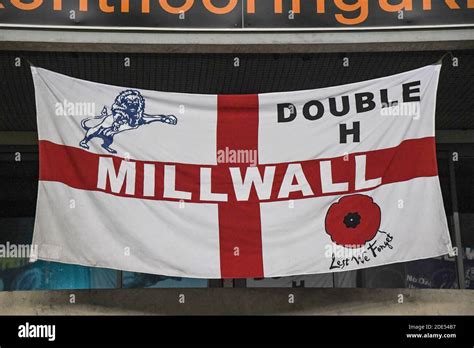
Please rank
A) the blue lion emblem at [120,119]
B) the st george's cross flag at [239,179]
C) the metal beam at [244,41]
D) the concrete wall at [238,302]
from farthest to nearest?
the metal beam at [244,41] → the concrete wall at [238,302] → the blue lion emblem at [120,119] → the st george's cross flag at [239,179]

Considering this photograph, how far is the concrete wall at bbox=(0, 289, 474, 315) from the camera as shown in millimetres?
6793

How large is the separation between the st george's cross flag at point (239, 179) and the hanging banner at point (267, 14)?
2.47 ft

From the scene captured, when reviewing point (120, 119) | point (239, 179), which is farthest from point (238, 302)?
point (120, 119)

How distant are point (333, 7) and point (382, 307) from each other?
315 centimetres

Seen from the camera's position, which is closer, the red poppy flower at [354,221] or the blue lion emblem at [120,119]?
the red poppy flower at [354,221]

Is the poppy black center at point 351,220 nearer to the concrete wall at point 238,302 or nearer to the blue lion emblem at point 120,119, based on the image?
the concrete wall at point 238,302

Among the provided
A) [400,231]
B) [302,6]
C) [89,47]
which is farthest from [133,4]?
[400,231]

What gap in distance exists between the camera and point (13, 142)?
29.7ft

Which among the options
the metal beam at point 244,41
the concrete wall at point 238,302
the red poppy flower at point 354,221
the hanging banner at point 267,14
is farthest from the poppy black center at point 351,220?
the hanging banner at point 267,14

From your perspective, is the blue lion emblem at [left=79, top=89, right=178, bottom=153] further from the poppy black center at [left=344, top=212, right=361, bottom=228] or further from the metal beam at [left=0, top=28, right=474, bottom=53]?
the poppy black center at [left=344, top=212, right=361, bottom=228]

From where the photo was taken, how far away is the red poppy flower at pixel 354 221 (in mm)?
6430

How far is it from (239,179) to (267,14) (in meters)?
1.81

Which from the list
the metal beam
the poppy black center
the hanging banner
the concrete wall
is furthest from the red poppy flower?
the hanging banner

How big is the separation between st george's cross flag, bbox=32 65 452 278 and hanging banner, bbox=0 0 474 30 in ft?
2.47
